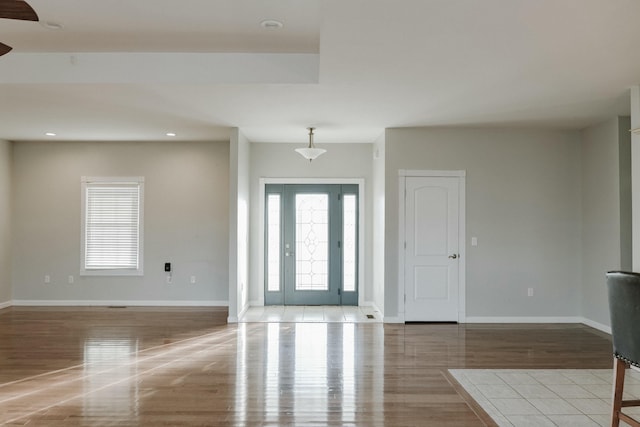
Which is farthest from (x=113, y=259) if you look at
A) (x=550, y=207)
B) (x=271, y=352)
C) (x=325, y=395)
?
(x=550, y=207)

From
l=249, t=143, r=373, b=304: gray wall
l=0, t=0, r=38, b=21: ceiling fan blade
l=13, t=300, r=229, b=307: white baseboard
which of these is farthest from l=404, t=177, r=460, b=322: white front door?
l=0, t=0, r=38, b=21: ceiling fan blade

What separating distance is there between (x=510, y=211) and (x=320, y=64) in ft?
12.4

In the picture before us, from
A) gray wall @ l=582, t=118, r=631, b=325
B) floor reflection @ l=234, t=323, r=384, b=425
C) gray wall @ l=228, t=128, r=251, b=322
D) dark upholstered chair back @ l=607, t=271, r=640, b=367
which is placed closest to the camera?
dark upholstered chair back @ l=607, t=271, r=640, b=367

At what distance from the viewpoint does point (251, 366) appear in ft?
14.1

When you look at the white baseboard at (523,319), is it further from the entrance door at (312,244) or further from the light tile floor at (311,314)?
the entrance door at (312,244)

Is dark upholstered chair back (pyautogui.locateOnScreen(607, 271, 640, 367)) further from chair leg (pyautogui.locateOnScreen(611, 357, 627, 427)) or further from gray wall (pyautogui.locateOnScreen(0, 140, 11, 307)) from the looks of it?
gray wall (pyautogui.locateOnScreen(0, 140, 11, 307))

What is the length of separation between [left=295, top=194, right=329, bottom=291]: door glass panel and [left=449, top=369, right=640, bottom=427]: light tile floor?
3510 millimetres

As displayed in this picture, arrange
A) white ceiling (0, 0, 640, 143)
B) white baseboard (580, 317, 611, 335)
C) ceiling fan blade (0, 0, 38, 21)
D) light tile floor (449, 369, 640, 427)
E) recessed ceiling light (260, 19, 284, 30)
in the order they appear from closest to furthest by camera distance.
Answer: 1. ceiling fan blade (0, 0, 38, 21)
2. white ceiling (0, 0, 640, 143)
3. light tile floor (449, 369, 640, 427)
4. recessed ceiling light (260, 19, 284, 30)
5. white baseboard (580, 317, 611, 335)

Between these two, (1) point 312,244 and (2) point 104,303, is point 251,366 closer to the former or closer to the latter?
(1) point 312,244

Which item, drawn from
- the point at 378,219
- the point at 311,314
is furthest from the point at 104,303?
the point at 378,219

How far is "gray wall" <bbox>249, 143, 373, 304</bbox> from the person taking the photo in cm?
737

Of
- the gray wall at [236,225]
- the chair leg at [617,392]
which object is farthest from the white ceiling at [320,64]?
the chair leg at [617,392]

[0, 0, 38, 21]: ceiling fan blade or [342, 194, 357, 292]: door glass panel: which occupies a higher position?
[0, 0, 38, 21]: ceiling fan blade

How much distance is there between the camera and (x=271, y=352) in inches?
188
